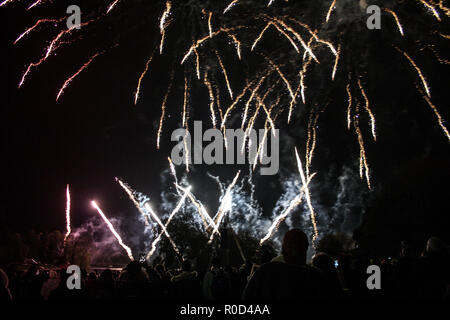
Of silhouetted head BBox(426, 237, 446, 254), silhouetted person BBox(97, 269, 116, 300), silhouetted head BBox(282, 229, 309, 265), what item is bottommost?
silhouetted person BBox(97, 269, 116, 300)

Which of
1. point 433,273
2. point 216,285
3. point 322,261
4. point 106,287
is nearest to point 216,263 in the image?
point 216,285

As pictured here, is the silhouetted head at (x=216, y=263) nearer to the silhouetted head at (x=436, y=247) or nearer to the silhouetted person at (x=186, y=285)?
the silhouetted person at (x=186, y=285)

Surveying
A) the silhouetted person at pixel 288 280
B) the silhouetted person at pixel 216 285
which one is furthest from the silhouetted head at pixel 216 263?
the silhouetted person at pixel 288 280

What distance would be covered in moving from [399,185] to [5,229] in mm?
46687

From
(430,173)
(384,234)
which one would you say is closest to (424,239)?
(384,234)

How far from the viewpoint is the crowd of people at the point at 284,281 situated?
2791 mm

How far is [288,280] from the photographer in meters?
2.76

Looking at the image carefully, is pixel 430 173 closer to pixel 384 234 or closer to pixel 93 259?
pixel 384 234

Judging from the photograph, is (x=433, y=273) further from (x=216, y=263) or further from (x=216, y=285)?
(x=216, y=263)

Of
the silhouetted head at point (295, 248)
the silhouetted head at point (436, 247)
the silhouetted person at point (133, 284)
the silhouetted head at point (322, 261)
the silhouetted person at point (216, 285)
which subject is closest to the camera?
the silhouetted head at point (295, 248)

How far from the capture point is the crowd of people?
2.79 m

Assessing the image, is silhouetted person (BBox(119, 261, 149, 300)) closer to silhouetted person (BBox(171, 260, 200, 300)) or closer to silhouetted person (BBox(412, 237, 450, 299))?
silhouetted person (BBox(171, 260, 200, 300))

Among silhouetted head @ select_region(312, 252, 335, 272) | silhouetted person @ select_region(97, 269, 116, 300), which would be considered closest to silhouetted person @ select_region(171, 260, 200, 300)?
silhouetted person @ select_region(97, 269, 116, 300)
